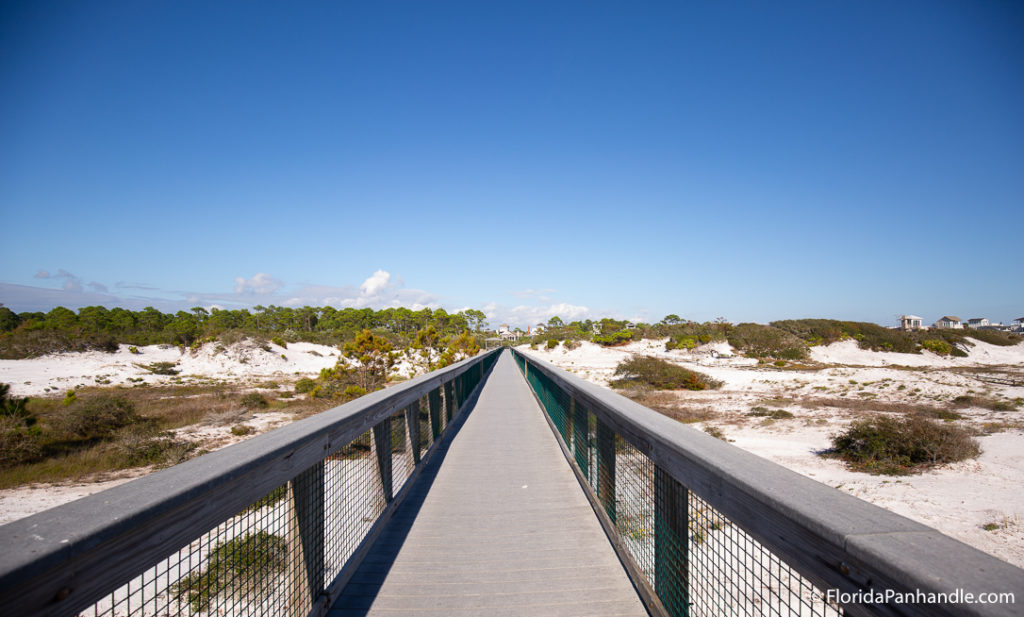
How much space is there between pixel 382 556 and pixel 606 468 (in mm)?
1629

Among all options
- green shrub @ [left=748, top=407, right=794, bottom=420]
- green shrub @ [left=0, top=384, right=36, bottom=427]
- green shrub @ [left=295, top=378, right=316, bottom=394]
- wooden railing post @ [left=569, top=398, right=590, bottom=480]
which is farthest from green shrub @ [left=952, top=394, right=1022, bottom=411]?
green shrub @ [left=0, top=384, right=36, bottom=427]

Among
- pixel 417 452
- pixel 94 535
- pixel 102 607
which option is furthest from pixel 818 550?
pixel 102 607

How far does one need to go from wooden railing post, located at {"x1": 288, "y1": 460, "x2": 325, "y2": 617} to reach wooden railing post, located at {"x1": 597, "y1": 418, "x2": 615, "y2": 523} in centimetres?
182

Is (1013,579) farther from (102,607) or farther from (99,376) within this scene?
(99,376)

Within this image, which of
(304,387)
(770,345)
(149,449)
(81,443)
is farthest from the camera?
(770,345)

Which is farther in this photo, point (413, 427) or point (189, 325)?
point (189, 325)

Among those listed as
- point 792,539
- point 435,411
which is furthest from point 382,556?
point 435,411

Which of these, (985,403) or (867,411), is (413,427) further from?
(985,403)

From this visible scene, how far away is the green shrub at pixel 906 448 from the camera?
796 cm

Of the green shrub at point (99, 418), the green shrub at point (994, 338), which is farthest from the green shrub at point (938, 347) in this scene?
the green shrub at point (99, 418)

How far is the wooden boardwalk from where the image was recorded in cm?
239

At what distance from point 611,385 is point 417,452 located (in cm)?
1739

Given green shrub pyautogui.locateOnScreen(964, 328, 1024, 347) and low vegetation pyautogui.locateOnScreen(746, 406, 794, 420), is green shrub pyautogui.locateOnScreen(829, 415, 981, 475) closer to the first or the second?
low vegetation pyautogui.locateOnScreen(746, 406, 794, 420)

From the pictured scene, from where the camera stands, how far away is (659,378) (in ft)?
68.5
